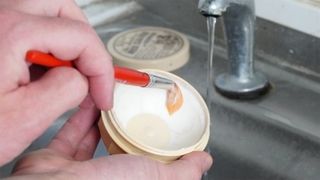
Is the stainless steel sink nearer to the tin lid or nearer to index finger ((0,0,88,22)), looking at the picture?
the tin lid

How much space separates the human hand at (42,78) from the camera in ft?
1.44

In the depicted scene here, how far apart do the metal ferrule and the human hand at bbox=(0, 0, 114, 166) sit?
10cm

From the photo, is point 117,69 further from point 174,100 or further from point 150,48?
point 150,48

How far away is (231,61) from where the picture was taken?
2.47 ft

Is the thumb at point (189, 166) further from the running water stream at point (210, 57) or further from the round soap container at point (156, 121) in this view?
the running water stream at point (210, 57)

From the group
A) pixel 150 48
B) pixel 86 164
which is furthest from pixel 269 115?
pixel 86 164

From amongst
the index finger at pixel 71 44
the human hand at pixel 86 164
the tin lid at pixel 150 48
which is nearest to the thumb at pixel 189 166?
the human hand at pixel 86 164

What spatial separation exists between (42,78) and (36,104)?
27 millimetres

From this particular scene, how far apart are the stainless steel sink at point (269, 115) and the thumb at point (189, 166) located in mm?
147

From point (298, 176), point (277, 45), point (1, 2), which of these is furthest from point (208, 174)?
point (1, 2)

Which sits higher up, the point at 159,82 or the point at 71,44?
the point at 71,44

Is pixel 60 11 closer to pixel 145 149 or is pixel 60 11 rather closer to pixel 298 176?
pixel 145 149

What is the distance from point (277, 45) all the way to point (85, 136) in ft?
1.06

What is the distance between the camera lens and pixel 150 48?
84 centimetres
